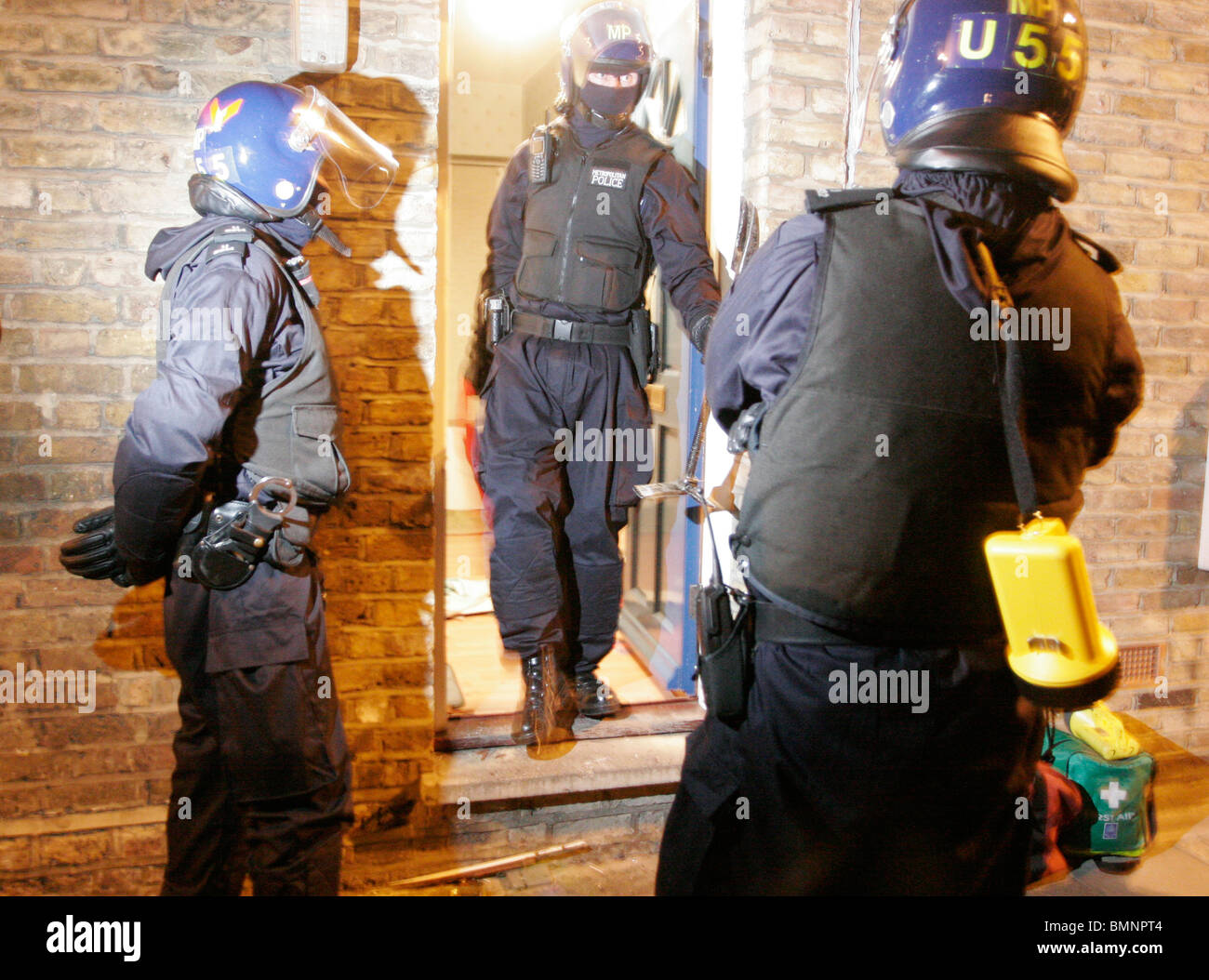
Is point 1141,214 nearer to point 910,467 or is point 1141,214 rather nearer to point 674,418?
point 674,418

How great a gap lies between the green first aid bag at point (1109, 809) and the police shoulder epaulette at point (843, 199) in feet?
7.29

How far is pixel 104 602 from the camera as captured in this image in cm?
267

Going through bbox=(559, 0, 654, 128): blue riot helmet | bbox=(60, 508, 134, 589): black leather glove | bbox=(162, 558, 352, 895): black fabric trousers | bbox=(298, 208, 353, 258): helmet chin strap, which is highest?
bbox=(559, 0, 654, 128): blue riot helmet

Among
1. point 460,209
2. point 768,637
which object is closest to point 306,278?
point 768,637

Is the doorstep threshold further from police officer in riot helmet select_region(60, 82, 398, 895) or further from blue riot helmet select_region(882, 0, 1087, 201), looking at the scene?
blue riot helmet select_region(882, 0, 1087, 201)

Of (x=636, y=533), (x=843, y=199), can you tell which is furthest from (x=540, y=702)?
(x=843, y=199)

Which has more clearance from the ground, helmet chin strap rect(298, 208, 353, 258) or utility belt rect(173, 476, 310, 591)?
helmet chin strap rect(298, 208, 353, 258)

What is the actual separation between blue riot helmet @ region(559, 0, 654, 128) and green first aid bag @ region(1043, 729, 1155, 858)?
2639 millimetres

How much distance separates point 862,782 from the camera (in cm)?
150

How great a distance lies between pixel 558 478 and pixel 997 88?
1.89m

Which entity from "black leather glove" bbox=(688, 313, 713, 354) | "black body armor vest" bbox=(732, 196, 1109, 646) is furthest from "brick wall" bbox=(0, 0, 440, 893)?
"black body armor vest" bbox=(732, 196, 1109, 646)

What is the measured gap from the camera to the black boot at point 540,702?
3.03 meters

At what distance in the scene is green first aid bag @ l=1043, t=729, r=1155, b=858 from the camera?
2.90 meters

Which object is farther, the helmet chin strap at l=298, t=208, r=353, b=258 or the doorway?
the doorway
